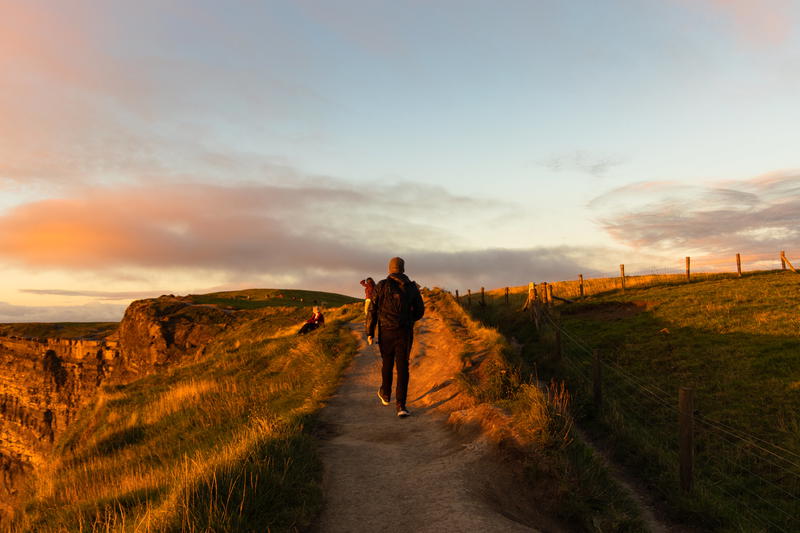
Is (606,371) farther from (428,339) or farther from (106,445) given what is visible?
(106,445)

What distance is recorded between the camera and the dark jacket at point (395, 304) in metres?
8.99

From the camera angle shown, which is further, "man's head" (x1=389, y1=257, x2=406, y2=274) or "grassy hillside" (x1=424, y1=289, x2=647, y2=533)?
"man's head" (x1=389, y1=257, x2=406, y2=274)

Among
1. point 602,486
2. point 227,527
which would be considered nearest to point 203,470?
point 227,527

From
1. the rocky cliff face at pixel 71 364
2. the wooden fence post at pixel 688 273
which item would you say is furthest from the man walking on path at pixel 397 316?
the wooden fence post at pixel 688 273

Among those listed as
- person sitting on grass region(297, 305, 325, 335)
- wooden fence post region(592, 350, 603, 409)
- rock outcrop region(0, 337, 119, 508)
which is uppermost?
person sitting on grass region(297, 305, 325, 335)

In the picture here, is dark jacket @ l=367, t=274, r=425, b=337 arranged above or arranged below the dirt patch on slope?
above

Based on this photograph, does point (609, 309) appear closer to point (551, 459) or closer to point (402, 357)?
point (402, 357)

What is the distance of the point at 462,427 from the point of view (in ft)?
25.8

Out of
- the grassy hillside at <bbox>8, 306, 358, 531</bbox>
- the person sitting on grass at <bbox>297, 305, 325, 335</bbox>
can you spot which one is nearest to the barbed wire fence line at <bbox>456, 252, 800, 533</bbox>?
the grassy hillside at <bbox>8, 306, 358, 531</bbox>

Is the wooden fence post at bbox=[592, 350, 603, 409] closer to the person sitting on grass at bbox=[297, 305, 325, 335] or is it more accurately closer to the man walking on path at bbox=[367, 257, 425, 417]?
the man walking on path at bbox=[367, 257, 425, 417]

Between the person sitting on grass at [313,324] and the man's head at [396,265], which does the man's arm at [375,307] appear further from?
the person sitting on grass at [313,324]

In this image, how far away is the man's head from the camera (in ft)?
30.7

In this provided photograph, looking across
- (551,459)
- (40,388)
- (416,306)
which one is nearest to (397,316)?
(416,306)

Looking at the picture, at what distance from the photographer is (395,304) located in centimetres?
902
